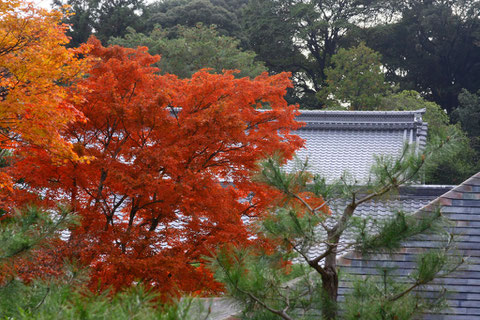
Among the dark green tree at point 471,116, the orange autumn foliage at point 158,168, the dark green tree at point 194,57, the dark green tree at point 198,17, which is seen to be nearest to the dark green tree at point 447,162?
the dark green tree at point 471,116

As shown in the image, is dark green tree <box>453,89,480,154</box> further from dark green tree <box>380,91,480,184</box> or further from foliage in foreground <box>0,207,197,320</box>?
foliage in foreground <box>0,207,197,320</box>

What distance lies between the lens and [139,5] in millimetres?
30078

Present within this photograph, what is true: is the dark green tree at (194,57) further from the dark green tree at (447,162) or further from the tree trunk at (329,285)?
the tree trunk at (329,285)

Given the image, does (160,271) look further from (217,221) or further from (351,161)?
(351,161)

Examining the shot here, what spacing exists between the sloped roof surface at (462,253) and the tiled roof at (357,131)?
8611 mm

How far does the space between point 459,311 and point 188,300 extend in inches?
137

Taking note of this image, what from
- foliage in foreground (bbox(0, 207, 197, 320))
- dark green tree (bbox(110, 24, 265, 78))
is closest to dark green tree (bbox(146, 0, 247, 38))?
dark green tree (bbox(110, 24, 265, 78))

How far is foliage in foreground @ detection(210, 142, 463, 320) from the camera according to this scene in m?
4.23

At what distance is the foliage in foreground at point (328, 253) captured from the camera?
13.9 feet

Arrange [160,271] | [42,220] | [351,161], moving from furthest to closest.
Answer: [351,161] → [160,271] → [42,220]

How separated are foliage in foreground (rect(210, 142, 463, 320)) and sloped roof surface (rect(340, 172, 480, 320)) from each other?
67 centimetres

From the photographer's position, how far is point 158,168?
267 inches

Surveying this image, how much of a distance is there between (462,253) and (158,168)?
3.45m

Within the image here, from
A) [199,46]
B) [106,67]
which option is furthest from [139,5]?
[106,67]
